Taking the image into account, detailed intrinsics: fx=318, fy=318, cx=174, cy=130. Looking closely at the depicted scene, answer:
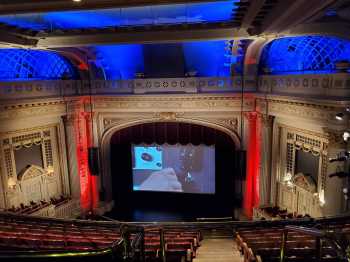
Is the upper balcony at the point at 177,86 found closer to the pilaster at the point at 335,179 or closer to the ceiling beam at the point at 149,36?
the pilaster at the point at 335,179

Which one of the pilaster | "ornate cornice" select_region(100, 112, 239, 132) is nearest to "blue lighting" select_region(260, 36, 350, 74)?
the pilaster

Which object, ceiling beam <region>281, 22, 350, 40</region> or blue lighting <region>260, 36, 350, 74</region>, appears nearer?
ceiling beam <region>281, 22, 350, 40</region>

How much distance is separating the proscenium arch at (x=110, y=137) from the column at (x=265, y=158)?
1.33 m

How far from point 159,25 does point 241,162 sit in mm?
6945

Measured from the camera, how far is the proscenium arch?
1345cm

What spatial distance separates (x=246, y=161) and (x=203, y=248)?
6307 mm

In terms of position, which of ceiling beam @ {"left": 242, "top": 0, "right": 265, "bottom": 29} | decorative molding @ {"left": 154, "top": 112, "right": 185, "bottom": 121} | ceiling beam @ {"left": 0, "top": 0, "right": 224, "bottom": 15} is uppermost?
ceiling beam @ {"left": 242, "top": 0, "right": 265, "bottom": 29}

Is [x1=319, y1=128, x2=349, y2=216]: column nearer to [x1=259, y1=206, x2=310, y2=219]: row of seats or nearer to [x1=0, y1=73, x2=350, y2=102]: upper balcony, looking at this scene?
[x1=0, y1=73, x2=350, y2=102]: upper balcony

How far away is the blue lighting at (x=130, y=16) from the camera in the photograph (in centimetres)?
833

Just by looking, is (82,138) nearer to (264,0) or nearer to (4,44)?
(4,44)

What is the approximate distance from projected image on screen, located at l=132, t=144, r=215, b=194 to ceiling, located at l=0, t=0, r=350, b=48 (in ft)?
20.7

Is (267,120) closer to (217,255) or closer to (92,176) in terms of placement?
(217,255)

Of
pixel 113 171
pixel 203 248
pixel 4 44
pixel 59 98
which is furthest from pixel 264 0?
pixel 113 171

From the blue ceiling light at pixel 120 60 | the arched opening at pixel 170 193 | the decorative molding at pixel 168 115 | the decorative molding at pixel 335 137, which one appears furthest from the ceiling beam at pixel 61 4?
the arched opening at pixel 170 193
